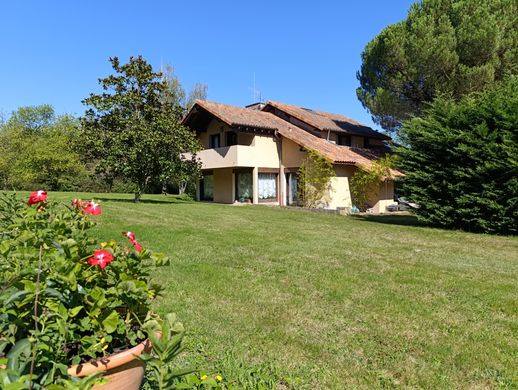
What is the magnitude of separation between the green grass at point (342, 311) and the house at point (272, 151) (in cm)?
1266

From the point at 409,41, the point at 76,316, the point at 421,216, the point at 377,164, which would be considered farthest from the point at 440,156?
the point at 76,316

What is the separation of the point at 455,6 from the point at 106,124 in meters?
17.5

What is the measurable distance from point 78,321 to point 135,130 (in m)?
17.0

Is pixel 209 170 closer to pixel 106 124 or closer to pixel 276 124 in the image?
pixel 276 124

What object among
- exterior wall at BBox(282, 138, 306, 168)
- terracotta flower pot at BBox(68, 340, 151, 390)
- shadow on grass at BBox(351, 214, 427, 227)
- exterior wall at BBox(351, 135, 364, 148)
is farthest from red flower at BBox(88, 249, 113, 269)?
exterior wall at BBox(351, 135, 364, 148)

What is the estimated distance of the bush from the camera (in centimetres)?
1183

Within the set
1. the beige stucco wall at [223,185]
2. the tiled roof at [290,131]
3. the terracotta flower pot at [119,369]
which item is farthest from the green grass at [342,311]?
the beige stucco wall at [223,185]

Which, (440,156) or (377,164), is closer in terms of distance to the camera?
(440,156)

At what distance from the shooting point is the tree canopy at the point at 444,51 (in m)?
17.2

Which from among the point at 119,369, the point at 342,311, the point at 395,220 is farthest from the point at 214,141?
the point at 119,369

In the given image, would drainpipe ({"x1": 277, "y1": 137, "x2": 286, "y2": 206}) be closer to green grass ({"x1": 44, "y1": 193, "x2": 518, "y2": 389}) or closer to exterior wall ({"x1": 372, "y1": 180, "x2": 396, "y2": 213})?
exterior wall ({"x1": 372, "y1": 180, "x2": 396, "y2": 213})

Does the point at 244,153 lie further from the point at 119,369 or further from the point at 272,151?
the point at 119,369

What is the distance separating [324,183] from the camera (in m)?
19.8

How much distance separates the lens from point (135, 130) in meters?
17.8
